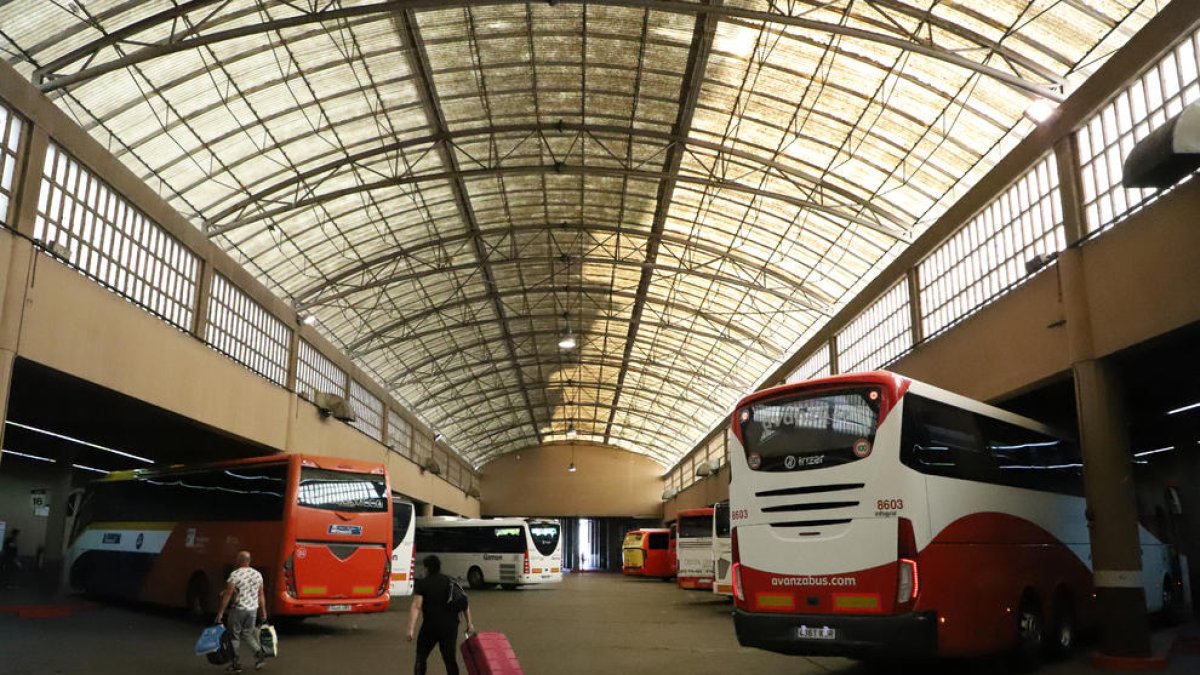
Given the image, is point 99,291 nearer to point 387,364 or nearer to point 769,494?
point 769,494

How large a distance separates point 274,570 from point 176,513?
460cm

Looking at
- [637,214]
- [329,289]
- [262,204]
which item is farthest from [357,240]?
[637,214]

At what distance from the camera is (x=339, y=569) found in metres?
16.2

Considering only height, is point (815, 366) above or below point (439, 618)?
above

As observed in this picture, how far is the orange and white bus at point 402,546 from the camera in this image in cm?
2805

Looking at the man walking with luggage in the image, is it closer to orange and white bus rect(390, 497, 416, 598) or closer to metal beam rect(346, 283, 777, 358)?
orange and white bus rect(390, 497, 416, 598)

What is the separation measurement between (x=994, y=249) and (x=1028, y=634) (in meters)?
9.31

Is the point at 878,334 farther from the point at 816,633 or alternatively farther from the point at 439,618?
the point at 439,618

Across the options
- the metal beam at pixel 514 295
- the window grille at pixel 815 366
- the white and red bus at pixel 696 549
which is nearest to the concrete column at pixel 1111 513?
the window grille at pixel 815 366

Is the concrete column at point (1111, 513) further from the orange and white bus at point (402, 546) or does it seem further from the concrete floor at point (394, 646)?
the orange and white bus at point (402, 546)

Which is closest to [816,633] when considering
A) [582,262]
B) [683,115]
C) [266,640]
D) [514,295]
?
[266,640]

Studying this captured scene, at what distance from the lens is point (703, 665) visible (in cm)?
1230

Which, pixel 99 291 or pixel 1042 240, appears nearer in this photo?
pixel 1042 240

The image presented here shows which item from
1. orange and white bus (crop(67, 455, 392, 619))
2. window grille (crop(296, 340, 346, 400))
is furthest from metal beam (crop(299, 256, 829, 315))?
orange and white bus (crop(67, 455, 392, 619))
